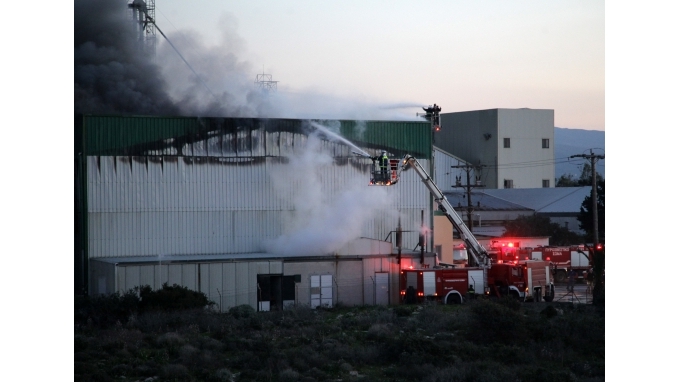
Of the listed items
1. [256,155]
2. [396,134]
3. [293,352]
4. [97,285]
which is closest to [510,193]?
[396,134]

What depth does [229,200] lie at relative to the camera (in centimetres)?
3531

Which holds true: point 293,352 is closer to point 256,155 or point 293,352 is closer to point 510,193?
point 256,155

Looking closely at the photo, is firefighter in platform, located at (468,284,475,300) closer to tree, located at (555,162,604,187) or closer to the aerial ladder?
the aerial ladder

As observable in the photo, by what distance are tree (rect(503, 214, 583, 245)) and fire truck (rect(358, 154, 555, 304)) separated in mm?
25453

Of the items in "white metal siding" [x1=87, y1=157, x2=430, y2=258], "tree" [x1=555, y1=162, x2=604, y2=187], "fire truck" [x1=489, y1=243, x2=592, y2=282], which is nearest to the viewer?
"white metal siding" [x1=87, y1=157, x2=430, y2=258]

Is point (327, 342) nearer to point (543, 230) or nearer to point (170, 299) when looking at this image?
point (170, 299)

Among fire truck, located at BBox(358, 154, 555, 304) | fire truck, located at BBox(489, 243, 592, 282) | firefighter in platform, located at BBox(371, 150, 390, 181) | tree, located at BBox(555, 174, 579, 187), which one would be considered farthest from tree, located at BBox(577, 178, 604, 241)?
tree, located at BBox(555, 174, 579, 187)

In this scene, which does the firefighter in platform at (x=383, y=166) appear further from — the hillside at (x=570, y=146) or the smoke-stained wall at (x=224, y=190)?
the hillside at (x=570, y=146)

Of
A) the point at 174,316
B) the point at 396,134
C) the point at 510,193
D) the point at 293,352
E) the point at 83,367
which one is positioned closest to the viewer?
the point at 83,367

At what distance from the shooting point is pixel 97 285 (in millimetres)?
32125

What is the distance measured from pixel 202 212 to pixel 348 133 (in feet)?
23.5

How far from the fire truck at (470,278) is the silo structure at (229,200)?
1970 millimetres

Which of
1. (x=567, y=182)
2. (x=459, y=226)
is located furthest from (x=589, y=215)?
(x=567, y=182)

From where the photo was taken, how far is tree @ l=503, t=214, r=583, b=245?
61156 millimetres
